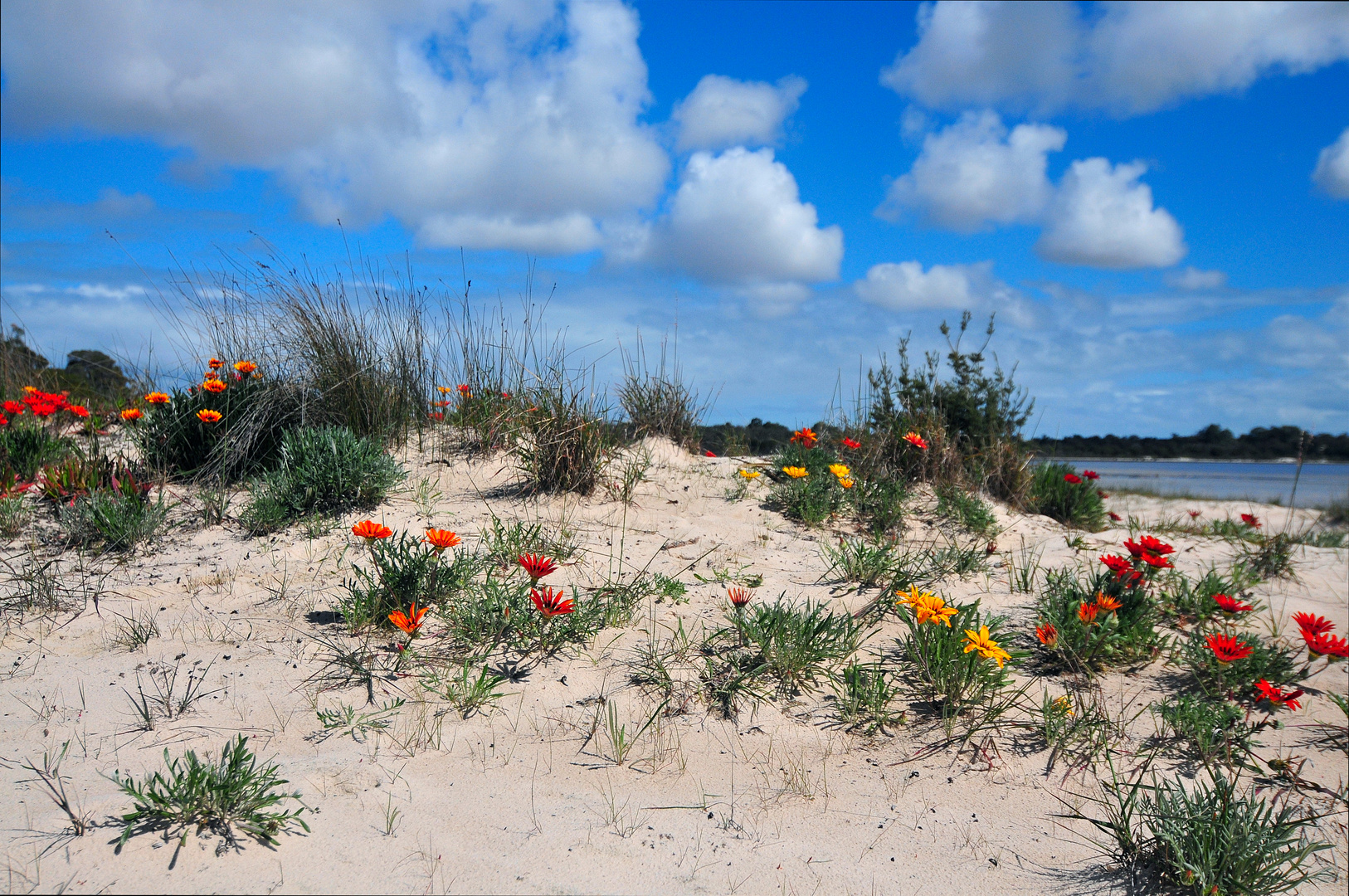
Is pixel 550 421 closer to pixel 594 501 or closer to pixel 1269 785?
pixel 594 501

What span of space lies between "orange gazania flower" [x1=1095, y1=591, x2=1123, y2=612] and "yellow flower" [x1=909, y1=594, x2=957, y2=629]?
933mm

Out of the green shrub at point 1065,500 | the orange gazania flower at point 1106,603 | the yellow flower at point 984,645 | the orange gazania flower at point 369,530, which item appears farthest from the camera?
the green shrub at point 1065,500

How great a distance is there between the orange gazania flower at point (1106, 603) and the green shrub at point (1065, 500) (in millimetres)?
2888

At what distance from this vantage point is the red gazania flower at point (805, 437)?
19.0ft

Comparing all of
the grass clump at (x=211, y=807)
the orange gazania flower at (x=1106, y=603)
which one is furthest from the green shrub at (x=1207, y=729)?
the grass clump at (x=211, y=807)

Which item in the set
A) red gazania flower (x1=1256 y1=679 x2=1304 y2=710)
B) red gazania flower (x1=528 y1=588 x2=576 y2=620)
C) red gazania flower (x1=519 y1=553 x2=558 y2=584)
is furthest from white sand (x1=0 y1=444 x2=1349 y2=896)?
red gazania flower (x1=519 y1=553 x2=558 y2=584)

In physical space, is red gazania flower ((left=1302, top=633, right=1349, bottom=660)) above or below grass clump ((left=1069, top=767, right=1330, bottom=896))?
above

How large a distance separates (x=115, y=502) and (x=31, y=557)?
485 mm

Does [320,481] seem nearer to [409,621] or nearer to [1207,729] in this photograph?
[409,621]

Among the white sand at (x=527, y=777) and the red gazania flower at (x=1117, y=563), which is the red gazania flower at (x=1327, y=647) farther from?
the red gazania flower at (x=1117, y=563)

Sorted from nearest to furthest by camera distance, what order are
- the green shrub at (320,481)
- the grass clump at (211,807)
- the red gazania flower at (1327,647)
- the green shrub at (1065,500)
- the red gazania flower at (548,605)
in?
the grass clump at (211,807)
the red gazania flower at (548,605)
the red gazania flower at (1327,647)
the green shrub at (320,481)
the green shrub at (1065,500)

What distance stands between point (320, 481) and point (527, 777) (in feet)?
8.71

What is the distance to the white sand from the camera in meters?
1.99

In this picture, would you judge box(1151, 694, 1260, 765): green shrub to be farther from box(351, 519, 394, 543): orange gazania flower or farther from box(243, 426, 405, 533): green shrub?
box(243, 426, 405, 533): green shrub
